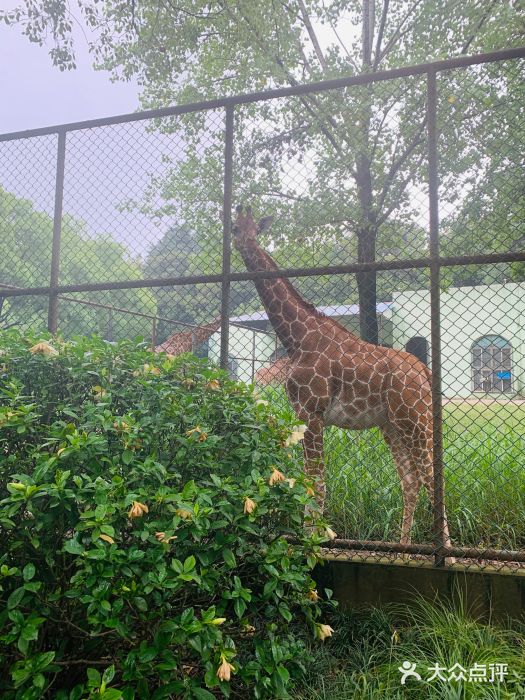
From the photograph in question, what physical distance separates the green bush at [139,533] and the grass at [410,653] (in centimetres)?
45

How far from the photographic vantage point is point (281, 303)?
13.8 ft

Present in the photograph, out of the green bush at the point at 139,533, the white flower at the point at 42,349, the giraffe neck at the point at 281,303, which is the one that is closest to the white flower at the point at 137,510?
the green bush at the point at 139,533

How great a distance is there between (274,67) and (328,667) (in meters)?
9.38

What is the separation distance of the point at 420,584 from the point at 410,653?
54 cm

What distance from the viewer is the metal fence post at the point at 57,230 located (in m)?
4.55

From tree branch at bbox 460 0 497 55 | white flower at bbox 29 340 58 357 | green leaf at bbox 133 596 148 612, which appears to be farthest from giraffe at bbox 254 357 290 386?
tree branch at bbox 460 0 497 55

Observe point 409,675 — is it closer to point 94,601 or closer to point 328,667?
point 328,667

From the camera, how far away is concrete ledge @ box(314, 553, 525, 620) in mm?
3240

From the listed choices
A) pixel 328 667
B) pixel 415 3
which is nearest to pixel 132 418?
pixel 328 667

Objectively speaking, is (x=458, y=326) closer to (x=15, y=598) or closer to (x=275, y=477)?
(x=275, y=477)

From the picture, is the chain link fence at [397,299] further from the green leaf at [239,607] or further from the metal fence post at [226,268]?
the green leaf at [239,607]

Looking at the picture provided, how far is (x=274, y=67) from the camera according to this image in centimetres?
998

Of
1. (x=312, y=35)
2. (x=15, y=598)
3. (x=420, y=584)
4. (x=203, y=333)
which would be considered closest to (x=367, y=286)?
(x=420, y=584)

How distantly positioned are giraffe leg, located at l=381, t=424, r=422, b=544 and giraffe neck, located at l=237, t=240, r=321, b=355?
0.88 m
